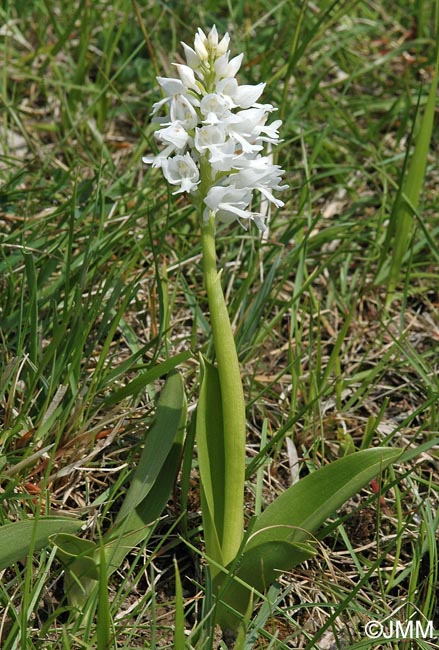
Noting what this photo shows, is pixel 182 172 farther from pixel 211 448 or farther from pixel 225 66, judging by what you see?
pixel 211 448

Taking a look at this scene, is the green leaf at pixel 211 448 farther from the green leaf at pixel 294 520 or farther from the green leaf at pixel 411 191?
the green leaf at pixel 411 191

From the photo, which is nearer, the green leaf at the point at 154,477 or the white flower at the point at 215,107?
the white flower at the point at 215,107

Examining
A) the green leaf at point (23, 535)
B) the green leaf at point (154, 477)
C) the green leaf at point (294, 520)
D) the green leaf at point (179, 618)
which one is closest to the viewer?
the green leaf at point (179, 618)

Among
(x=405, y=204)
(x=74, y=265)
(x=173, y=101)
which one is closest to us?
(x=173, y=101)

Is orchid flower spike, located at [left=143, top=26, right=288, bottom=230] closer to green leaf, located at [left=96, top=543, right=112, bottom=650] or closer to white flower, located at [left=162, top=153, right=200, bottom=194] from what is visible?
white flower, located at [left=162, top=153, right=200, bottom=194]

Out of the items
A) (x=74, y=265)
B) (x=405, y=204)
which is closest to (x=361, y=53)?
(x=405, y=204)

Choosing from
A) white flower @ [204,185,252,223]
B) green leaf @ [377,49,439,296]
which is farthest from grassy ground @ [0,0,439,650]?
white flower @ [204,185,252,223]

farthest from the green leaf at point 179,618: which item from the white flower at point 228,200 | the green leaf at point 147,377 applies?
the white flower at point 228,200

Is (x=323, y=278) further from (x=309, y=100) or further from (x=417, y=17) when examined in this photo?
(x=417, y=17)
